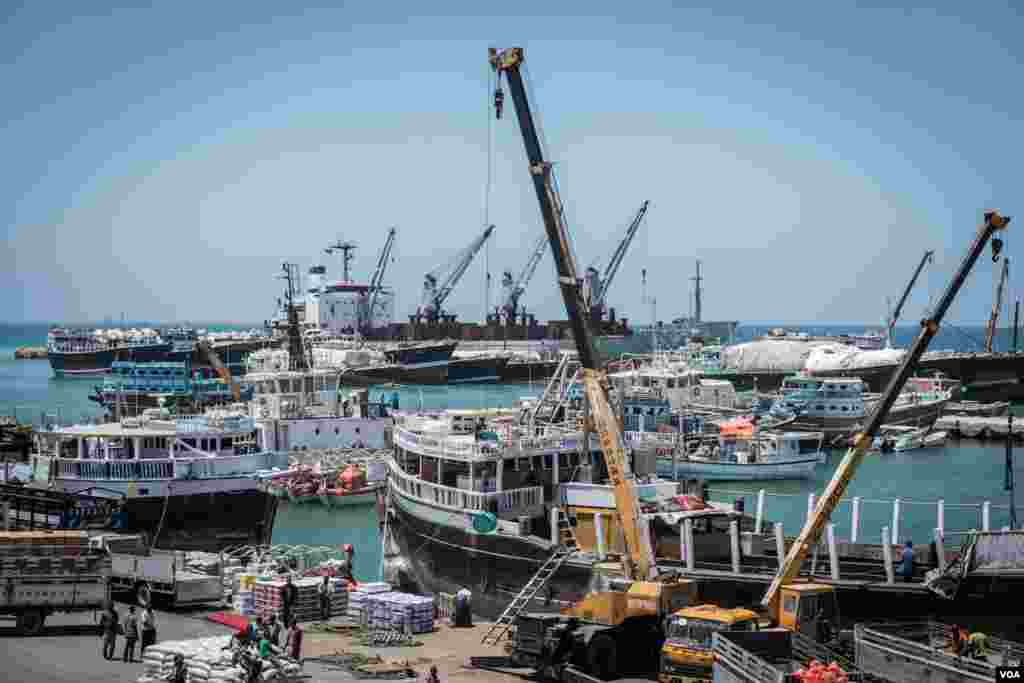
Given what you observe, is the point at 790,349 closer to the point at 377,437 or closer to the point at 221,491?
the point at 377,437

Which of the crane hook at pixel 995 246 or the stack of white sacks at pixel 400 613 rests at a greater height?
the crane hook at pixel 995 246

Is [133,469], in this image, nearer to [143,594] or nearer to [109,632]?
[143,594]

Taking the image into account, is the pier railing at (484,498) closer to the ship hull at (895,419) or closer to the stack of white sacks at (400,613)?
the stack of white sacks at (400,613)

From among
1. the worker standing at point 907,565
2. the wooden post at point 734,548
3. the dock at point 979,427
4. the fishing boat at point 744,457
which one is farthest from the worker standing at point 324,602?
the dock at point 979,427

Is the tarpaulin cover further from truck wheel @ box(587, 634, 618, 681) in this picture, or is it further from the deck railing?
the deck railing

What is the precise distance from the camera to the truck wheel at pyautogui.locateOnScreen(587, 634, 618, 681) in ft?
69.8

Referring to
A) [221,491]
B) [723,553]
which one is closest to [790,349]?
[221,491]

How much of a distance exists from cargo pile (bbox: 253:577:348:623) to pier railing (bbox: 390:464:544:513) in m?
4.76

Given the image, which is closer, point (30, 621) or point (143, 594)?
point (30, 621)

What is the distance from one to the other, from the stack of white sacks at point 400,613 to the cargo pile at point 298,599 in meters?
1.26

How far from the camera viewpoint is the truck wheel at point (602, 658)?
21.3m

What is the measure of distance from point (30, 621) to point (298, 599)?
509cm

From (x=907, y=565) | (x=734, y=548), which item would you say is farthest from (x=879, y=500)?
(x=734, y=548)

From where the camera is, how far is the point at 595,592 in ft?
77.7
